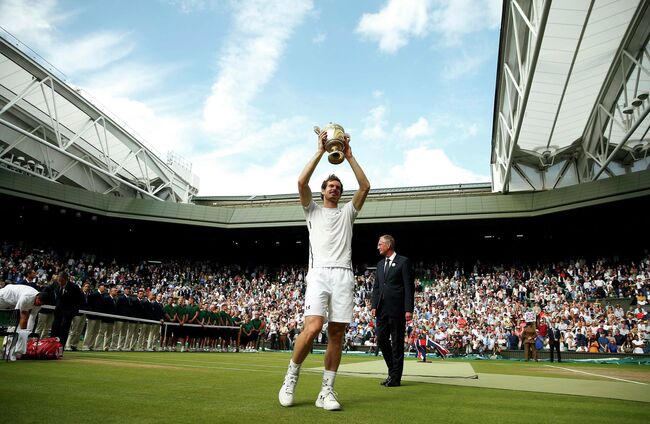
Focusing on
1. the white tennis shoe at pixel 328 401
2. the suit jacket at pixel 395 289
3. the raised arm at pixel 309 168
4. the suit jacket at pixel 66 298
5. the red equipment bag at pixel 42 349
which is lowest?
the red equipment bag at pixel 42 349

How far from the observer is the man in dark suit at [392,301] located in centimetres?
660

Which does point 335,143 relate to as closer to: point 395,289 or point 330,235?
point 330,235

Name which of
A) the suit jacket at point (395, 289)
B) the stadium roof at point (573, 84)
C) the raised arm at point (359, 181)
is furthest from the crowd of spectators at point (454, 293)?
the raised arm at point (359, 181)

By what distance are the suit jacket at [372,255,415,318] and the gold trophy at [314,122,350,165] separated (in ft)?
9.39

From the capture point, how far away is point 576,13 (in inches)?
667

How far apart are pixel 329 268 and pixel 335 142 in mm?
1134

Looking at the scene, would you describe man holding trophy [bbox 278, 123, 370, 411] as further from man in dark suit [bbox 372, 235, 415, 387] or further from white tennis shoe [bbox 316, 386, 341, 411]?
man in dark suit [bbox 372, 235, 415, 387]

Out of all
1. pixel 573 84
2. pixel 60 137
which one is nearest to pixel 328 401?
pixel 573 84

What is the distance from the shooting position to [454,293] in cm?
2895

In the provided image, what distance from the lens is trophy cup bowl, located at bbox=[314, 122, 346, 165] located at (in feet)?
13.8

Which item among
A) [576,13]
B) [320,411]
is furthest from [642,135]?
[320,411]

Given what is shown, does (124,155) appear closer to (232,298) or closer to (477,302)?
(232,298)

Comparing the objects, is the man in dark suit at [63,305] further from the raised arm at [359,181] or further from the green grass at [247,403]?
the raised arm at [359,181]

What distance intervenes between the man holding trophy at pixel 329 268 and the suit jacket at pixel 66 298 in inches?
332
